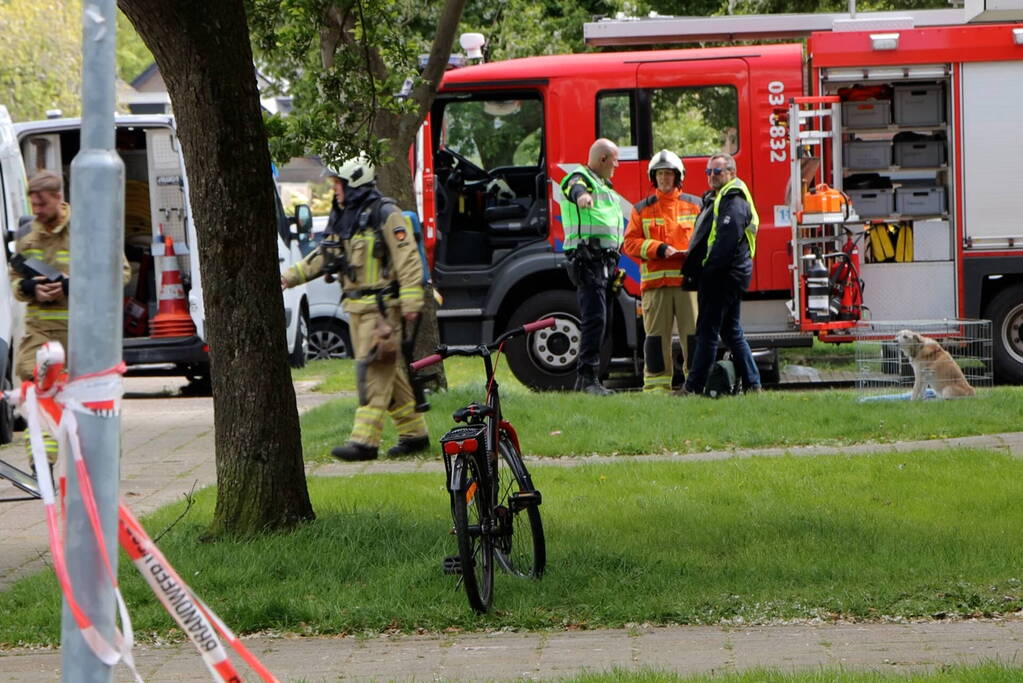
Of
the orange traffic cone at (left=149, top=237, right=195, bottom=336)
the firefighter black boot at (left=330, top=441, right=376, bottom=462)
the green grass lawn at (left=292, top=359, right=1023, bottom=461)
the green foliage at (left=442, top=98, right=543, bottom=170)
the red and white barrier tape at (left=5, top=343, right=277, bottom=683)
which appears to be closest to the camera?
the red and white barrier tape at (left=5, top=343, right=277, bottom=683)

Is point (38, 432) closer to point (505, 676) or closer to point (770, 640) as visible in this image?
point (505, 676)

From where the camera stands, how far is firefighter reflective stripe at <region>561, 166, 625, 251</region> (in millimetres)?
12820

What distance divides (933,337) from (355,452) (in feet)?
19.0

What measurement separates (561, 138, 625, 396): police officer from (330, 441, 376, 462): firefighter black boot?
2985 mm

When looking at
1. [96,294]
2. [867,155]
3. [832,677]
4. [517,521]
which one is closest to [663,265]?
[867,155]

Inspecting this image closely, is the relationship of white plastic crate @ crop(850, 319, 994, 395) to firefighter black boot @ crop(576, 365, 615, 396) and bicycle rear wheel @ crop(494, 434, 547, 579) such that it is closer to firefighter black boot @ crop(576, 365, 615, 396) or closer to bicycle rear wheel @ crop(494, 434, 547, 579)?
firefighter black boot @ crop(576, 365, 615, 396)

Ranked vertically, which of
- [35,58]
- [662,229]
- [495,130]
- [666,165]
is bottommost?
[662,229]

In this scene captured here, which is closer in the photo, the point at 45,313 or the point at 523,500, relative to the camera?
the point at 523,500

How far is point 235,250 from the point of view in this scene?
24.1ft

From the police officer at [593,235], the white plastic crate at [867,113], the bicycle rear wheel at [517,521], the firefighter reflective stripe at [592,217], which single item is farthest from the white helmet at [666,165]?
the bicycle rear wheel at [517,521]

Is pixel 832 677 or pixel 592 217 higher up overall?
pixel 592 217

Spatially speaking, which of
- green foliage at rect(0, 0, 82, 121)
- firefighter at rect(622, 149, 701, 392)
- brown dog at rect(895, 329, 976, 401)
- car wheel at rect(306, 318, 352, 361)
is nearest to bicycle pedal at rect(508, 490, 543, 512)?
brown dog at rect(895, 329, 976, 401)

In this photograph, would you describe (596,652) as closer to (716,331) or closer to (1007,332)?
(716,331)

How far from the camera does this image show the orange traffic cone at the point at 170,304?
14.9 m
